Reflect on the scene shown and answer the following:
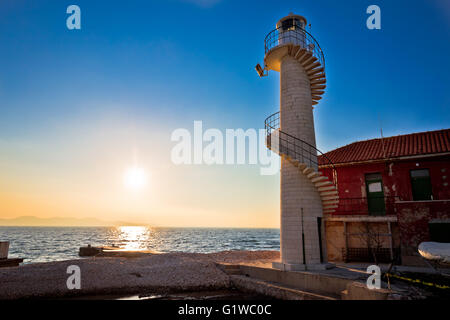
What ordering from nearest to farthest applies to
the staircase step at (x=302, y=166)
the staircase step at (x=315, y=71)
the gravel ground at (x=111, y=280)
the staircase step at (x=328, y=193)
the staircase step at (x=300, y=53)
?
the gravel ground at (x=111, y=280) < the staircase step at (x=302, y=166) < the staircase step at (x=328, y=193) < the staircase step at (x=300, y=53) < the staircase step at (x=315, y=71)

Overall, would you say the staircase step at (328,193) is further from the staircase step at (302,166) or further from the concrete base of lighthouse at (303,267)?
the concrete base of lighthouse at (303,267)

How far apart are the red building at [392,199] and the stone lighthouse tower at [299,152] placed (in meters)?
4.29

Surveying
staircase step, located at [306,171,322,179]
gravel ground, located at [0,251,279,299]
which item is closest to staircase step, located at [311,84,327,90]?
staircase step, located at [306,171,322,179]

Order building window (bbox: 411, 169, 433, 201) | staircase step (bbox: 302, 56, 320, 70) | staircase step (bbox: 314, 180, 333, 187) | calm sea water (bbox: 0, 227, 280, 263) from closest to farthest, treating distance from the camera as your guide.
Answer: staircase step (bbox: 314, 180, 333, 187) < staircase step (bbox: 302, 56, 320, 70) < building window (bbox: 411, 169, 433, 201) < calm sea water (bbox: 0, 227, 280, 263)

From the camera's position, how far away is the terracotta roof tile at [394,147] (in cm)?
1508

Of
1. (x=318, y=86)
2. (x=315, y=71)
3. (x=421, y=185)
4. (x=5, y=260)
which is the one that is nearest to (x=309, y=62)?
(x=315, y=71)

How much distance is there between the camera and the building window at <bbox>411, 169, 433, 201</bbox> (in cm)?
1452

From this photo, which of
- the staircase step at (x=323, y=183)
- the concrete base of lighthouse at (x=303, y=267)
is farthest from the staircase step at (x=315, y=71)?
the concrete base of lighthouse at (x=303, y=267)

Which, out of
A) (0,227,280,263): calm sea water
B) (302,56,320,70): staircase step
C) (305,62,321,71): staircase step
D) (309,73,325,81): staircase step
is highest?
(302,56,320,70): staircase step

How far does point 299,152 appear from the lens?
12570 mm

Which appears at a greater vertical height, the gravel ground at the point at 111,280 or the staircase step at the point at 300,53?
the staircase step at the point at 300,53

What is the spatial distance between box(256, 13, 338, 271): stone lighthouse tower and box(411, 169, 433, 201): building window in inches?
232

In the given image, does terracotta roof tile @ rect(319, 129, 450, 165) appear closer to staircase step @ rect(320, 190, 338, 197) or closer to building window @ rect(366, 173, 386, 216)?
building window @ rect(366, 173, 386, 216)
